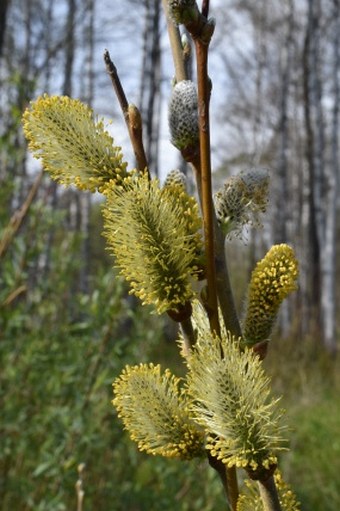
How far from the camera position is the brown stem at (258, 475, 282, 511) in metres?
0.49

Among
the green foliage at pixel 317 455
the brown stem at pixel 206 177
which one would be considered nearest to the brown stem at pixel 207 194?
the brown stem at pixel 206 177

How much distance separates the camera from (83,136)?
0.58 metres

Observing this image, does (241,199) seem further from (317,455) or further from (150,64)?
(150,64)

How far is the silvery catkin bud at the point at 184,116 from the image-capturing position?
550 millimetres

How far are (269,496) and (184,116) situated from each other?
0.30 meters

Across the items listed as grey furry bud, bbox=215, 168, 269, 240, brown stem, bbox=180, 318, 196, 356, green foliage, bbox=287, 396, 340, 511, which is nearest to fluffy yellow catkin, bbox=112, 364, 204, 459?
brown stem, bbox=180, 318, 196, 356

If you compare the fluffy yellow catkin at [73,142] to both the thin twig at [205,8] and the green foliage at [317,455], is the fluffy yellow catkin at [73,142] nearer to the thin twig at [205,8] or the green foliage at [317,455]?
the thin twig at [205,8]

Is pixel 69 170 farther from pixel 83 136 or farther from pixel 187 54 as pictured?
pixel 187 54

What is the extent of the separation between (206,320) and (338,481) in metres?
3.39

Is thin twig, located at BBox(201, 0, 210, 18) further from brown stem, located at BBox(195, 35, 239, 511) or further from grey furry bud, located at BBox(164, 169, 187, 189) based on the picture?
grey furry bud, located at BBox(164, 169, 187, 189)

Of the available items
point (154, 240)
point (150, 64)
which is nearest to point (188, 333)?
point (154, 240)

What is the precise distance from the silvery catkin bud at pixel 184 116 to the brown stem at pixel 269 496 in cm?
27

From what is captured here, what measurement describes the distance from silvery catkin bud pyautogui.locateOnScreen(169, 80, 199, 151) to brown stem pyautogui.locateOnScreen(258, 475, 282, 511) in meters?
0.27

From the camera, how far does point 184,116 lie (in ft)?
1.82
